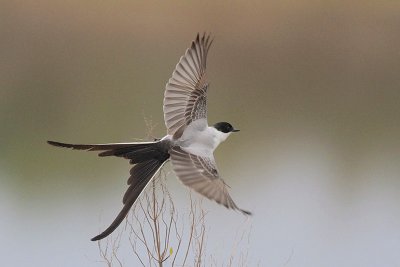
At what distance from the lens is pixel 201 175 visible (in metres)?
1.63

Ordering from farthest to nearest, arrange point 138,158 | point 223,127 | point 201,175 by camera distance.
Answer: point 223,127, point 138,158, point 201,175

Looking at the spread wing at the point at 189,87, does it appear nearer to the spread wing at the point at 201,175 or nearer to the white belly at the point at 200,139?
the white belly at the point at 200,139

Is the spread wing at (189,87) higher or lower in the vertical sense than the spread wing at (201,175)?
higher

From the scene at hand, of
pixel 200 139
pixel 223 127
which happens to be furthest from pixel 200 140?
pixel 223 127

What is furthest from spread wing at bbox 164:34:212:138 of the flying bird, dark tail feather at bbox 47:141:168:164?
dark tail feather at bbox 47:141:168:164

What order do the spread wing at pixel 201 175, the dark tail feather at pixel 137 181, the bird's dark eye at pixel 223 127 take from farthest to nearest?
the bird's dark eye at pixel 223 127, the dark tail feather at pixel 137 181, the spread wing at pixel 201 175

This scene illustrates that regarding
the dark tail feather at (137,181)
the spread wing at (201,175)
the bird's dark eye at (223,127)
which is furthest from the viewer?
the bird's dark eye at (223,127)

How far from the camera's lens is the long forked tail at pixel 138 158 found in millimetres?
1696

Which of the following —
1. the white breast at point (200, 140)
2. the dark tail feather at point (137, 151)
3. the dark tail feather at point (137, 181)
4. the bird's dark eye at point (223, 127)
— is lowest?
the dark tail feather at point (137, 181)

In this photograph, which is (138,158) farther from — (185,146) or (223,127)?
(223,127)

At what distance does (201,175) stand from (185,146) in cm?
17

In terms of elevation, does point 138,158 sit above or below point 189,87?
below

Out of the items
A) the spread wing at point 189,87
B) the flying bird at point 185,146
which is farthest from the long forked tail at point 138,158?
the spread wing at point 189,87

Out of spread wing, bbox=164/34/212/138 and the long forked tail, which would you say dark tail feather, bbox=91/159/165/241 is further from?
spread wing, bbox=164/34/212/138
